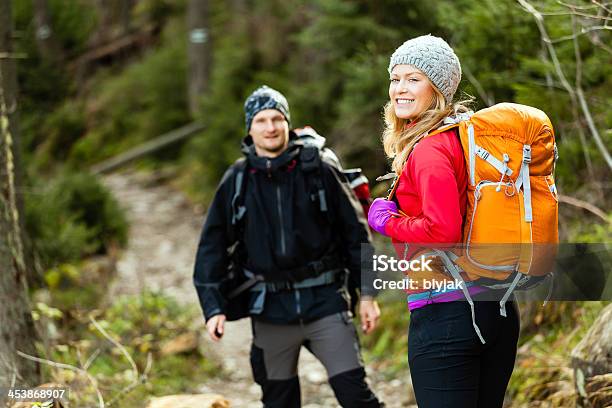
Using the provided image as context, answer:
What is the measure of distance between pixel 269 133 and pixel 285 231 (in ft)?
1.88

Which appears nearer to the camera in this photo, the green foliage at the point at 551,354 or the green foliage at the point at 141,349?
the green foliage at the point at 551,354

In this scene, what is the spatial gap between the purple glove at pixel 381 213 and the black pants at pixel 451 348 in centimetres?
36

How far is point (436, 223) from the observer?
270 centimetres

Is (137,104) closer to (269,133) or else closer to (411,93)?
(269,133)

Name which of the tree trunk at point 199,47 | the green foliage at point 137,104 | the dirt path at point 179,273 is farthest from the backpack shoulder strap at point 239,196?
the green foliage at point 137,104

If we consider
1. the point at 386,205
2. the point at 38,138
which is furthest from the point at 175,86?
the point at 386,205

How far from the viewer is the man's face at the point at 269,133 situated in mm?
4312

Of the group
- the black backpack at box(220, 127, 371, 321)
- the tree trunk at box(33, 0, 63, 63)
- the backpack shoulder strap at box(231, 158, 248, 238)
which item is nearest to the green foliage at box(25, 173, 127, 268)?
the black backpack at box(220, 127, 371, 321)

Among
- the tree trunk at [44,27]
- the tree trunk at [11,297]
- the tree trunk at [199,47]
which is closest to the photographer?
the tree trunk at [11,297]

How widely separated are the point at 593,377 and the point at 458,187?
1800mm

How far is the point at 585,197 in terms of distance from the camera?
611cm

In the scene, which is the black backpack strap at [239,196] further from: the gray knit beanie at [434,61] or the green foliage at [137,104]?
the green foliage at [137,104]

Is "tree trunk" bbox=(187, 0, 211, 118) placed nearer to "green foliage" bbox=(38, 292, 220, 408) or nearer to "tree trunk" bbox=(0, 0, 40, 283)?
"tree trunk" bbox=(0, 0, 40, 283)

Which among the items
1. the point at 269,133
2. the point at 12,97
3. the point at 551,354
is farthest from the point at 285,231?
the point at 12,97
